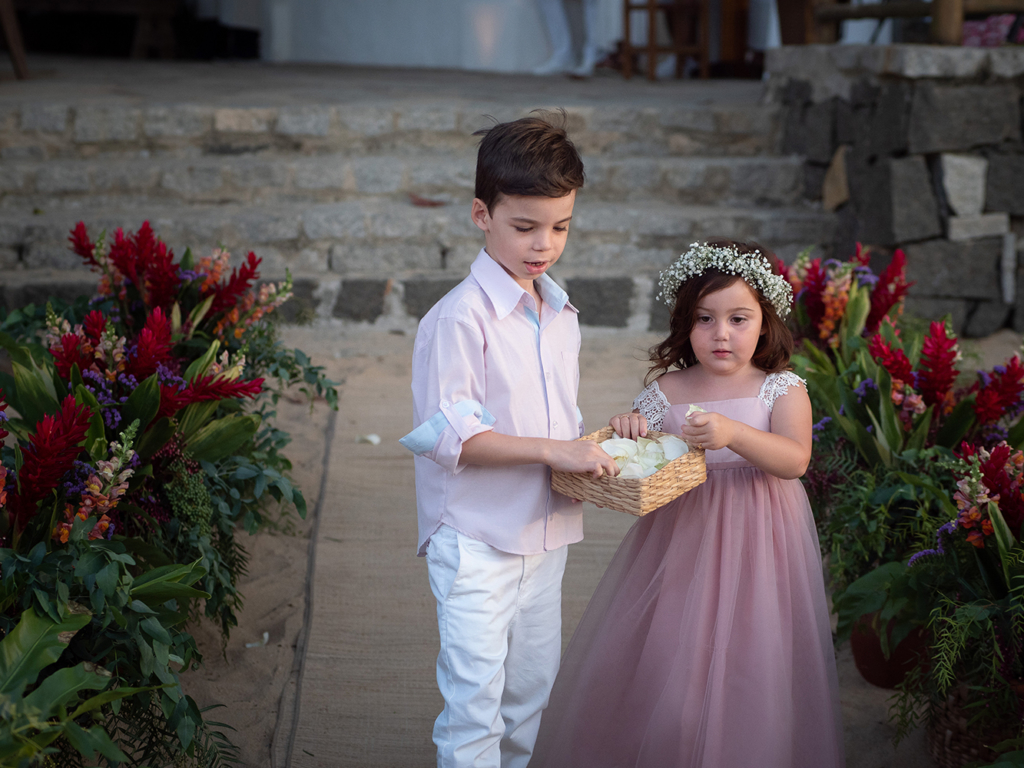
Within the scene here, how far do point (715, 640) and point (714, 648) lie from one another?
0.02 metres

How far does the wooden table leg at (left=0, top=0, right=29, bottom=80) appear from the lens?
6.11 m

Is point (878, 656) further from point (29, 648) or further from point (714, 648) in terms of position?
point (29, 648)

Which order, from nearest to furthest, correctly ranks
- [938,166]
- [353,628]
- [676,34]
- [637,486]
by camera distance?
[637,486]
[353,628]
[938,166]
[676,34]

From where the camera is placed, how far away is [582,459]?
1697 mm

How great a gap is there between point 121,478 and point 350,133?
419 cm

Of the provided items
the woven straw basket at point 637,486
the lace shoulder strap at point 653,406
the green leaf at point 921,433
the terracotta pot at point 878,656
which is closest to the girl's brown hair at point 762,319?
the lace shoulder strap at point 653,406

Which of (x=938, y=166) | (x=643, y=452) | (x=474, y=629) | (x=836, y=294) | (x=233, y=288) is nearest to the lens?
(x=474, y=629)

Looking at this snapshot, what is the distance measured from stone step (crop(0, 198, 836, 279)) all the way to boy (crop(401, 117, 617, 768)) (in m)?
3.39

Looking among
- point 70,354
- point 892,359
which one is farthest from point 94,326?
point 892,359

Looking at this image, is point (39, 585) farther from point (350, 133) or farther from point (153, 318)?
point (350, 133)

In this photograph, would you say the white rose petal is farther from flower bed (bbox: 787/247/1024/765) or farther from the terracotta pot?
the terracotta pot

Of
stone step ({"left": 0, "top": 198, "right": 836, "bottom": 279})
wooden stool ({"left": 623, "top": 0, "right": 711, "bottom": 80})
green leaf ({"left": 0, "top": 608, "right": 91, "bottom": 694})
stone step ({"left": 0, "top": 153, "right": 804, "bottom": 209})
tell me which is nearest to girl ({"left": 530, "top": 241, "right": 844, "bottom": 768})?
green leaf ({"left": 0, "top": 608, "right": 91, "bottom": 694})

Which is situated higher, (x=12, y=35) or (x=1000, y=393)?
(x=12, y=35)

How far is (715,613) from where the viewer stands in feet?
6.55
